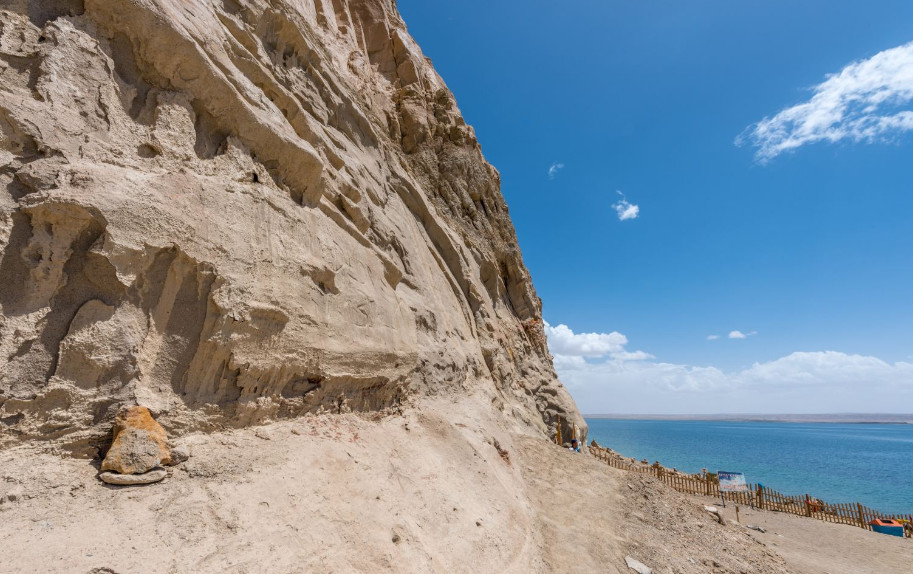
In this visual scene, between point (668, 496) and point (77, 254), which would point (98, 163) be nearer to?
point (77, 254)

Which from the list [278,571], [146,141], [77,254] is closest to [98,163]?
[146,141]

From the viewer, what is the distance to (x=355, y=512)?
6043 mm

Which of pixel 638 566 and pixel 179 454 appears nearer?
pixel 179 454

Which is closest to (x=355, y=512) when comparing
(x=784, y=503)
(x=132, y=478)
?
(x=132, y=478)

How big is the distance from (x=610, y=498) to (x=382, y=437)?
7.89 m

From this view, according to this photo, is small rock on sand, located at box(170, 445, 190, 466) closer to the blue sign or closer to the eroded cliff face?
the eroded cliff face

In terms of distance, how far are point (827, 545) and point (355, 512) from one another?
20.5 metres

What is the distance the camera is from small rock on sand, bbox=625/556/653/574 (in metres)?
9.10

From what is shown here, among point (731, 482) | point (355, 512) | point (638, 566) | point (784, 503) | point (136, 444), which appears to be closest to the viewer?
point (136, 444)

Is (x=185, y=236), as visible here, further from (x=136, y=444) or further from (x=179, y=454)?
(x=179, y=454)

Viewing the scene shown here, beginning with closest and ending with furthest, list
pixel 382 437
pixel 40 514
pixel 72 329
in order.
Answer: pixel 40 514 → pixel 72 329 → pixel 382 437

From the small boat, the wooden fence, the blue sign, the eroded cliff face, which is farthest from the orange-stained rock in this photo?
the small boat

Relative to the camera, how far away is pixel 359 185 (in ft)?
39.7

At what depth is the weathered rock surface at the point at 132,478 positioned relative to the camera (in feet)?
15.2
